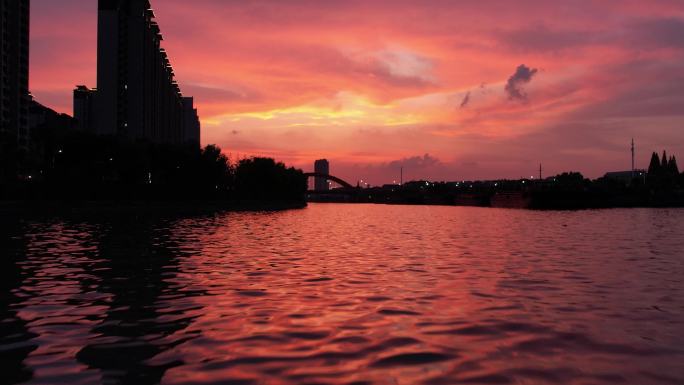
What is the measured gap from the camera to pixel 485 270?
1156 inches

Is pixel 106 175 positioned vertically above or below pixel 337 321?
above

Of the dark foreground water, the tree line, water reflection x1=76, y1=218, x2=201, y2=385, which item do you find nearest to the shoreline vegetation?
the tree line

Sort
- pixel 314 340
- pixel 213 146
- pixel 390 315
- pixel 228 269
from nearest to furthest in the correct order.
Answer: pixel 314 340, pixel 390 315, pixel 228 269, pixel 213 146

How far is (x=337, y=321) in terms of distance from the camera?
16656 mm

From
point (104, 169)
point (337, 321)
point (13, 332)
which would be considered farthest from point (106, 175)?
point (337, 321)

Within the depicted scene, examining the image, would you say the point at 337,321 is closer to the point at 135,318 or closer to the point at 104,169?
the point at 135,318

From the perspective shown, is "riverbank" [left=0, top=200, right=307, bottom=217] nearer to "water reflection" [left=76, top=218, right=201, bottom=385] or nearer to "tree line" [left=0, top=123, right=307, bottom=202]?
"tree line" [left=0, top=123, right=307, bottom=202]

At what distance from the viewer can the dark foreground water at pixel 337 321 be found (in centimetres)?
1185

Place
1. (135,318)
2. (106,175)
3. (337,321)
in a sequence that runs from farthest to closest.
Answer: (106,175)
(135,318)
(337,321)

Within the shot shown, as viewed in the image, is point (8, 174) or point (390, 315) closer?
point (390, 315)

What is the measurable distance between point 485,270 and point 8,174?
385 ft

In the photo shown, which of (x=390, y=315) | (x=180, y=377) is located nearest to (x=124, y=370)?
(x=180, y=377)

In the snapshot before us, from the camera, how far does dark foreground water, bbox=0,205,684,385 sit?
11852 mm

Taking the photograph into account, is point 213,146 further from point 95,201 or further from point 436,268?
point 436,268
